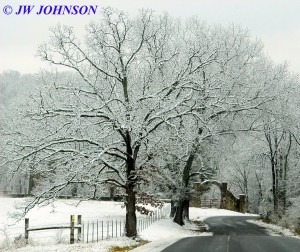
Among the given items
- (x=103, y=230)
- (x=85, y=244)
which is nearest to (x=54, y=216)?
(x=103, y=230)

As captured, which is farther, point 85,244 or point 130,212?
point 130,212

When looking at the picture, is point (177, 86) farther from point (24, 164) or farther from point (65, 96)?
point (24, 164)

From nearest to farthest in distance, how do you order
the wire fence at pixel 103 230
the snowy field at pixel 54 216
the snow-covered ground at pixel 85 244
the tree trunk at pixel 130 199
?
1. the snow-covered ground at pixel 85 244
2. the wire fence at pixel 103 230
3. the tree trunk at pixel 130 199
4. the snowy field at pixel 54 216

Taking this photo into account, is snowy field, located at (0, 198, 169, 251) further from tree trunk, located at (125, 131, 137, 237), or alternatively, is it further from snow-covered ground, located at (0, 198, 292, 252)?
tree trunk, located at (125, 131, 137, 237)

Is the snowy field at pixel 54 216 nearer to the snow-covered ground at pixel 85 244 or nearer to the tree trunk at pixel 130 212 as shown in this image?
the snow-covered ground at pixel 85 244

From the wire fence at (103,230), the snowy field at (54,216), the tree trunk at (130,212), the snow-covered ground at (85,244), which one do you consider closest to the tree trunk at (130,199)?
the tree trunk at (130,212)

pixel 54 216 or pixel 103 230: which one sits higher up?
pixel 54 216

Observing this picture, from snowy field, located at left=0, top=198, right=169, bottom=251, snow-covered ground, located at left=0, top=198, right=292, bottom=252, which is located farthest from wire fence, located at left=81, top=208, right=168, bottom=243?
snowy field, located at left=0, top=198, right=169, bottom=251

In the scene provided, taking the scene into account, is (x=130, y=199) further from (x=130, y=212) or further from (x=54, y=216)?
(x=54, y=216)

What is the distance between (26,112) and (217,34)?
1607 centimetres

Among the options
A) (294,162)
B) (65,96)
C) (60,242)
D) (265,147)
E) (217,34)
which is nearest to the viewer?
(60,242)

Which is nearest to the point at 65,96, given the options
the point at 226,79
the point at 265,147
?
the point at 226,79

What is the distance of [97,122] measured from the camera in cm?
2055

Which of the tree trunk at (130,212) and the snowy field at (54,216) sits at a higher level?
the tree trunk at (130,212)
